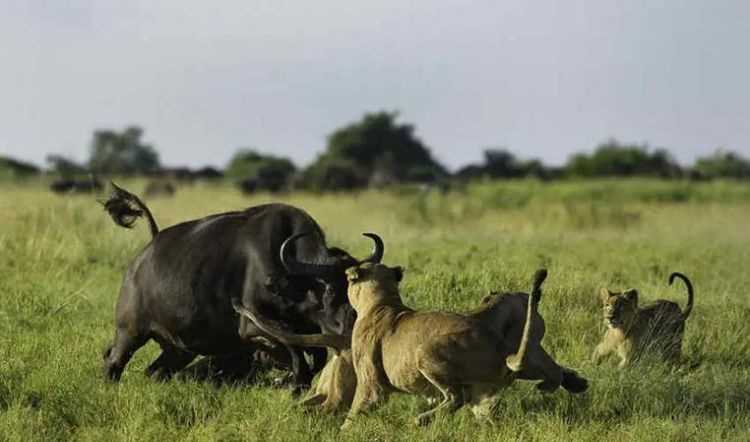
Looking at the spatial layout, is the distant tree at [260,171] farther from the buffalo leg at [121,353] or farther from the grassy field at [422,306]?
the buffalo leg at [121,353]

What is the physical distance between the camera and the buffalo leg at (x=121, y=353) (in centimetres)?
895

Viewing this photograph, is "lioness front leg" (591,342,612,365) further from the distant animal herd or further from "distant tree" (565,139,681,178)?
"distant tree" (565,139,681,178)

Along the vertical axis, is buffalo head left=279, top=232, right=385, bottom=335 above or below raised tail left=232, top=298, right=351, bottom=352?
above

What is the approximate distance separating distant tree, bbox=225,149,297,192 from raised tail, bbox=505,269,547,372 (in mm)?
35332

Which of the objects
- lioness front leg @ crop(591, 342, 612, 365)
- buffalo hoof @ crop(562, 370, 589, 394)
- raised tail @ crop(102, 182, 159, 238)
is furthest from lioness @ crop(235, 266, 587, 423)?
raised tail @ crop(102, 182, 159, 238)

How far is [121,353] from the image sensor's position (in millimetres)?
8961

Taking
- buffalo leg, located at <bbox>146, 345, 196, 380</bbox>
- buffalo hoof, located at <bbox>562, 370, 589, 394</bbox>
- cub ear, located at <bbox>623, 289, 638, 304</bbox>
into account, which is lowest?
buffalo leg, located at <bbox>146, 345, 196, 380</bbox>

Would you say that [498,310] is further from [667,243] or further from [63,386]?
[667,243]

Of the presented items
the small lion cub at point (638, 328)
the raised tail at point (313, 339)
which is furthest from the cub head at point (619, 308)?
the raised tail at point (313, 339)

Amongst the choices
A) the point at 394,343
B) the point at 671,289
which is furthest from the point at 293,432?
the point at 671,289

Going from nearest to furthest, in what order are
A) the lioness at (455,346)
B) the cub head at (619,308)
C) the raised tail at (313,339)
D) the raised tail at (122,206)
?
1. the lioness at (455,346)
2. the raised tail at (313,339)
3. the cub head at (619,308)
4. the raised tail at (122,206)

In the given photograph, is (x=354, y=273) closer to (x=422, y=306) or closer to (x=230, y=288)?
(x=230, y=288)

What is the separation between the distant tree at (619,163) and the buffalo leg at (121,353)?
48.5m

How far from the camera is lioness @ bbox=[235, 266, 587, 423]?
692cm
